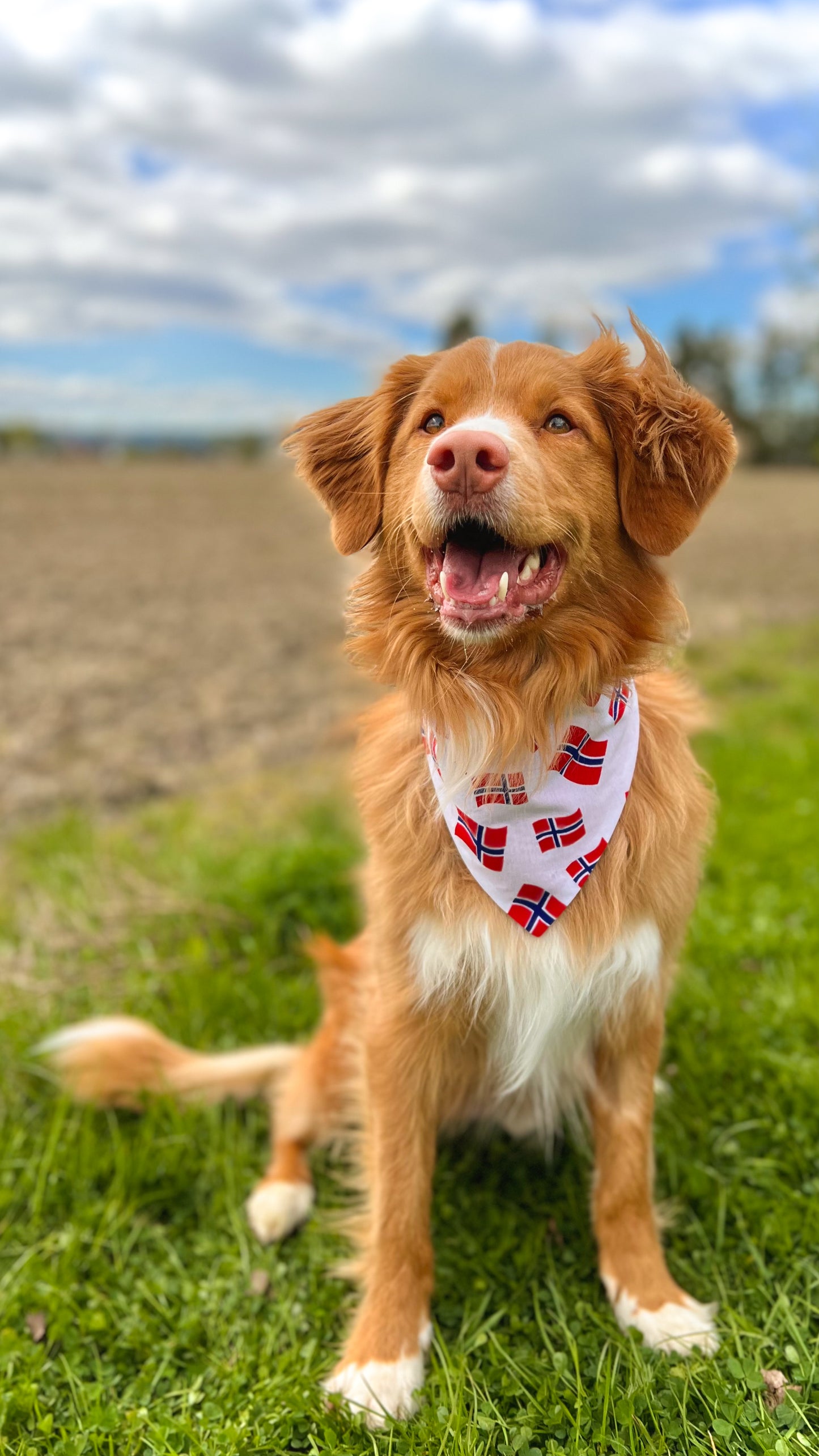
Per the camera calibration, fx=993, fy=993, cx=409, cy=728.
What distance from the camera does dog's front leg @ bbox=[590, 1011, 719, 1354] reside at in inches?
103

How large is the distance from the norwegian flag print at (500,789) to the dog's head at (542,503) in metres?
0.29

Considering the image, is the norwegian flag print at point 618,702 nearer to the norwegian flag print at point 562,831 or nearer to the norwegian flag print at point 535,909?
the norwegian flag print at point 562,831

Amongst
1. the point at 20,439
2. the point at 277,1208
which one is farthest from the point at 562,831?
the point at 20,439

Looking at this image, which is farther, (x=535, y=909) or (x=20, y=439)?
(x=20, y=439)

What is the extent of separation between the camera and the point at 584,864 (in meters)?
2.45

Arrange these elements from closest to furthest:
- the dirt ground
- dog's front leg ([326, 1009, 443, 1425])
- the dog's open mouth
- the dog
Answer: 1. the dog's open mouth
2. the dog
3. dog's front leg ([326, 1009, 443, 1425])
4. the dirt ground

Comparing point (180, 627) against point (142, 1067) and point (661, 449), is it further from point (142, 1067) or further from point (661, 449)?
point (661, 449)

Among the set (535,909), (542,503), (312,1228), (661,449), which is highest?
(661,449)

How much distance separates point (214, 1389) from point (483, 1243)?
2.71ft

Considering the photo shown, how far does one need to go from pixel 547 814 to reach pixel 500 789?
0.13 meters

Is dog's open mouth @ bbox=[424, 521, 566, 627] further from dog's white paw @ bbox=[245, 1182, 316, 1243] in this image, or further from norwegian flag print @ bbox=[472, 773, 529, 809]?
dog's white paw @ bbox=[245, 1182, 316, 1243]

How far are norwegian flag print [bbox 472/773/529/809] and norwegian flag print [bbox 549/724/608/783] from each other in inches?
4.9

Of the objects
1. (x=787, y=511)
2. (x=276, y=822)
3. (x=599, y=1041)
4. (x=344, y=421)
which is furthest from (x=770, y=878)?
(x=787, y=511)

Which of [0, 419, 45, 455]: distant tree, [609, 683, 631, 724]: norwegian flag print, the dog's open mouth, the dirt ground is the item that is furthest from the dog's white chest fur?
[0, 419, 45, 455]: distant tree
